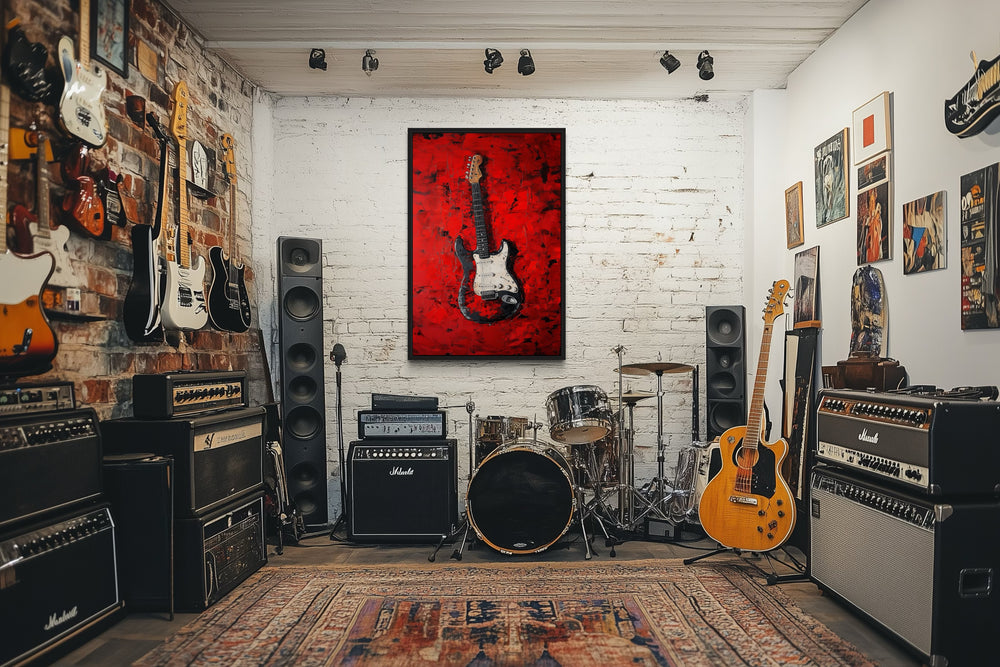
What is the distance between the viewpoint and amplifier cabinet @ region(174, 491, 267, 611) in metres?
2.92

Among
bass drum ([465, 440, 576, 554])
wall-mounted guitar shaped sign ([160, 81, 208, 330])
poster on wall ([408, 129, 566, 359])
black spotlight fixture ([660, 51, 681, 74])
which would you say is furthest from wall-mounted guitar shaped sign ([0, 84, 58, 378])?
black spotlight fixture ([660, 51, 681, 74])

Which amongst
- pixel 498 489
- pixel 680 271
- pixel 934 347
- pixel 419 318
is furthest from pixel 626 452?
pixel 934 347

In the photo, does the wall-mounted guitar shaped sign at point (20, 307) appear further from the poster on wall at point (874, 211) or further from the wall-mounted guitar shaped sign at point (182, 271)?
the poster on wall at point (874, 211)

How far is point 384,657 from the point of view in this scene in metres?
2.50

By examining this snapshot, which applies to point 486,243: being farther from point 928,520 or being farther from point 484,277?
point 928,520

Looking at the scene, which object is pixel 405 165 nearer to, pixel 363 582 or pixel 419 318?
pixel 419 318

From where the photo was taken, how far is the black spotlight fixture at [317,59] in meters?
3.97

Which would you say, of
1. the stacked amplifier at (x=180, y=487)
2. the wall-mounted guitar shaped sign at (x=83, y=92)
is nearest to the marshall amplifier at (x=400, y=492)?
the stacked amplifier at (x=180, y=487)

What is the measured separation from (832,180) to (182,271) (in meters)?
3.39

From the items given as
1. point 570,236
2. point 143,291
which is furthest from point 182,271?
point 570,236

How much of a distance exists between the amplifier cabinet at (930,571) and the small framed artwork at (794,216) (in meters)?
1.91

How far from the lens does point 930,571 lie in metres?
2.27

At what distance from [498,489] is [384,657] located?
1366mm

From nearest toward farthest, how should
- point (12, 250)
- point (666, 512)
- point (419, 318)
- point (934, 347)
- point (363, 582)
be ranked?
point (12, 250) → point (934, 347) → point (363, 582) → point (666, 512) → point (419, 318)
